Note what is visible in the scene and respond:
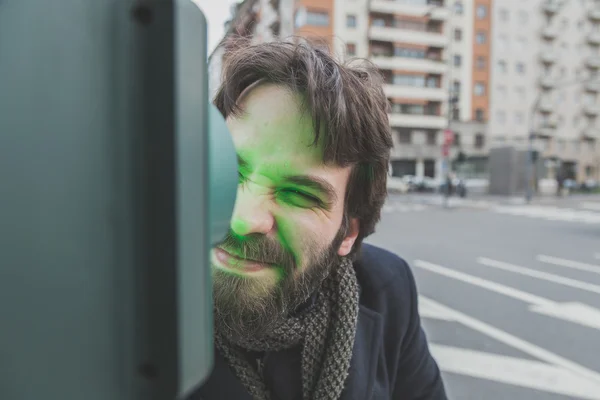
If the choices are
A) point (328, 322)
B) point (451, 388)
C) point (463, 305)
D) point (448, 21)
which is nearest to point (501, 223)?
point (463, 305)

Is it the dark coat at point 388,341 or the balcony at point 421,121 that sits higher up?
the balcony at point 421,121

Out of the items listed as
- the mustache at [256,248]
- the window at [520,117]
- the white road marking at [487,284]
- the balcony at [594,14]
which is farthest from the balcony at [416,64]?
the mustache at [256,248]

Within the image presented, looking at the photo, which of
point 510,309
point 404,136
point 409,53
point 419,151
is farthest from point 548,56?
point 510,309

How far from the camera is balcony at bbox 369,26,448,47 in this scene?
36150 mm

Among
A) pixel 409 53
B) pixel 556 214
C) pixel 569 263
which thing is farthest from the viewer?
pixel 409 53

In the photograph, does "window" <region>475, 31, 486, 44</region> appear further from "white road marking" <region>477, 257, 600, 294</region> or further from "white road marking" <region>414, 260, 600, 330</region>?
"white road marking" <region>414, 260, 600, 330</region>

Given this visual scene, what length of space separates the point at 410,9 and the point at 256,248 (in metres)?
40.5

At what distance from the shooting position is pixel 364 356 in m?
1.17

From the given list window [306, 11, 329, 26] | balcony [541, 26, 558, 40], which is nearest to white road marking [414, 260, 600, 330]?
window [306, 11, 329, 26]

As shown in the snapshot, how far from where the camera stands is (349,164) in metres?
0.92

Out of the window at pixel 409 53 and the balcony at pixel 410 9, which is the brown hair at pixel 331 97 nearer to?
the balcony at pixel 410 9

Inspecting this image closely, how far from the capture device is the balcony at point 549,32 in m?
42.2

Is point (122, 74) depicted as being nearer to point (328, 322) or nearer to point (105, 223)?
point (105, 223)

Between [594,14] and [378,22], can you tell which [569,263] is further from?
[594,14]
